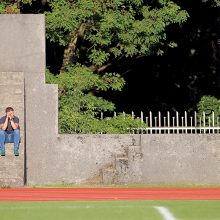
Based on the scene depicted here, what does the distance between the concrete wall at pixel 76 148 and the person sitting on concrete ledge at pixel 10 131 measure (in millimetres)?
290

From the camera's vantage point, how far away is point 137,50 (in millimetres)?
28719

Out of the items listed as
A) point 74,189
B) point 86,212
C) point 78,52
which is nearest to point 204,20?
point 78,52

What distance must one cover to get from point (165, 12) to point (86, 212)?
14954mm

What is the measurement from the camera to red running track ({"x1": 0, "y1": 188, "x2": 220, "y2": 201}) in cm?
1897

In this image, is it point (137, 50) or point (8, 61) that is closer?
point (8, 61)

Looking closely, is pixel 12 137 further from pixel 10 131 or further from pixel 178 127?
pixel 178 127

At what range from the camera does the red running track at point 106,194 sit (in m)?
19.0

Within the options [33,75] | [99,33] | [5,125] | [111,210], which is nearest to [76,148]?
[5,125]

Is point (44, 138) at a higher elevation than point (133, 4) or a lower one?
lower

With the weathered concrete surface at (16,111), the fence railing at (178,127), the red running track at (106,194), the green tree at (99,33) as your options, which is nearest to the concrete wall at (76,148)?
the weathered concrete surface at (16,111)

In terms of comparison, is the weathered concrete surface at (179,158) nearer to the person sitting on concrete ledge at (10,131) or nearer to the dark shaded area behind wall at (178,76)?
the person sitting on concrete ledge at (10,131)

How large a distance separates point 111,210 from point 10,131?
7.80 metres

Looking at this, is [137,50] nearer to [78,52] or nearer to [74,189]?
[78,52]

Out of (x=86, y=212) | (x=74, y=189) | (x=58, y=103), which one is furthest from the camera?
(x=58, y=103)
